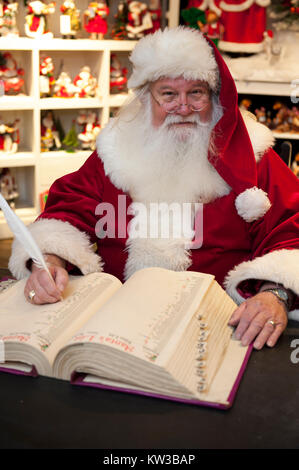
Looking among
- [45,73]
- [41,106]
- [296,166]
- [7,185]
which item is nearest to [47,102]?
[41,106]

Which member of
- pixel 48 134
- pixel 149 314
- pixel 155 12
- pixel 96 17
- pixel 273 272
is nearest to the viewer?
pixel 149 314

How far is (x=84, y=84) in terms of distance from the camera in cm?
433

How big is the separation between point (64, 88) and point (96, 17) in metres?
0.54

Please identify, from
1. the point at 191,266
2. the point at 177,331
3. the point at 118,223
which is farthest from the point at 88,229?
the point at 177,331

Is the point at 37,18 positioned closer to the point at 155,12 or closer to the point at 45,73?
the point at 45,73

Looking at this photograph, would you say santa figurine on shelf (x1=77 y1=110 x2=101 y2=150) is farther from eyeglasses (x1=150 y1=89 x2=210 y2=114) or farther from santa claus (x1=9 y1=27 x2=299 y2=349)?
eyeglasses (x1=150 y1=89 x2=210 y2=114)

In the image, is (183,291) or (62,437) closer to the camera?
(62,437)

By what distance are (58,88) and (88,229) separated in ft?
9.14

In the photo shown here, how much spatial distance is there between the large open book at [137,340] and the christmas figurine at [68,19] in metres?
3.23

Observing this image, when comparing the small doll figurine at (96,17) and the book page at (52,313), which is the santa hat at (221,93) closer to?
the book page at (52,313)

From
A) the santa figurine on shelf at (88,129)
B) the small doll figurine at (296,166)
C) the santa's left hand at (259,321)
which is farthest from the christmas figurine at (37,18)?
the santa's left hand at (259,321)

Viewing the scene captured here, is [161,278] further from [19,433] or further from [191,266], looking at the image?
[19,433]

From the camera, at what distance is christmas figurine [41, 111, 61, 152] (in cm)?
435

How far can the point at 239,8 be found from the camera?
12.7 ft
